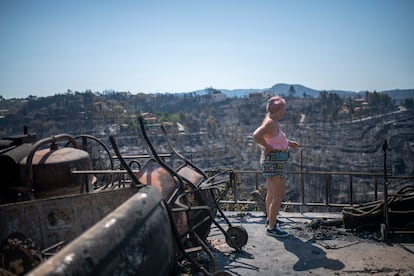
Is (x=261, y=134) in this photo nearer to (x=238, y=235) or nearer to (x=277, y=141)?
(x=277, y=141)

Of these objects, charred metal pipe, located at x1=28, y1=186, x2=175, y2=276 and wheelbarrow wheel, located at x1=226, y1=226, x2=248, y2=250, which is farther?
wheelbarrow wheel, located at x1=226, y1=226, x2=248, y2=250

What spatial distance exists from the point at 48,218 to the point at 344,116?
8869 cm

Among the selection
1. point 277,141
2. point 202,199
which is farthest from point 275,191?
point 202,199

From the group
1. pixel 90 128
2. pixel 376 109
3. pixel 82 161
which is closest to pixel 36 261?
pixel 82 161

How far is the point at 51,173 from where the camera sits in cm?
546

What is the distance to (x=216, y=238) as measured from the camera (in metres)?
5.79

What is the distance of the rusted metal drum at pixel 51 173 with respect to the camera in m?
5.31

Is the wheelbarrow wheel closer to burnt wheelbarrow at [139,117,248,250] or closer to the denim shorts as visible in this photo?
burnt wheelbarrow at [139,117,248,250]

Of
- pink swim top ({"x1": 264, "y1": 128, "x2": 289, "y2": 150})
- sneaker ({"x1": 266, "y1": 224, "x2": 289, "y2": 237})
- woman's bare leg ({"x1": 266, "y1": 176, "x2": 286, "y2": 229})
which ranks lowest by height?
sneaker ({"x1": 266, "y1": 224, "x2": 289, "y2": 237})

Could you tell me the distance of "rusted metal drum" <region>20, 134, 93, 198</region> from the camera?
5.31 meters

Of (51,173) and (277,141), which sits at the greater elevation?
(277,141)

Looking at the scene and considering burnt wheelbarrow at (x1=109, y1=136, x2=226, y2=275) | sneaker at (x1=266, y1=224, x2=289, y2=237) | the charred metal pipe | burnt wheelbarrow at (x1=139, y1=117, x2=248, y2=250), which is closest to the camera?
the charred metal pipe

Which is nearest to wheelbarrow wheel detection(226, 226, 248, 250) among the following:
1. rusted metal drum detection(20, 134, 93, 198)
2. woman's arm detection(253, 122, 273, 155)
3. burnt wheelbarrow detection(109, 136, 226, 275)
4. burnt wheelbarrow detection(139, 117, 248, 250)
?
burnt wheelbarrow detection(139, 117, 248, 250)

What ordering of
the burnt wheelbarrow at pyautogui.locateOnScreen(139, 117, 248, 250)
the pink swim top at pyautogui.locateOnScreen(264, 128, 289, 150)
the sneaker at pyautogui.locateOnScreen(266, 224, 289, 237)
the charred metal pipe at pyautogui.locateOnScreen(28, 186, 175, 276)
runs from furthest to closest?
1. the sneaker at pyautogui.locateOnScreen(266, 224, 289, 237)
2. the pink swim top at pyautogui.locateOnScreen(264, 128, 289, 150)
3. the burnt wheelbarrow at pyautogui.locateOnScreen(139, 117, 248, 250)
4. the charred metal pipe at pyautogui.locateOnScreen(28, 186, 175, 276)
